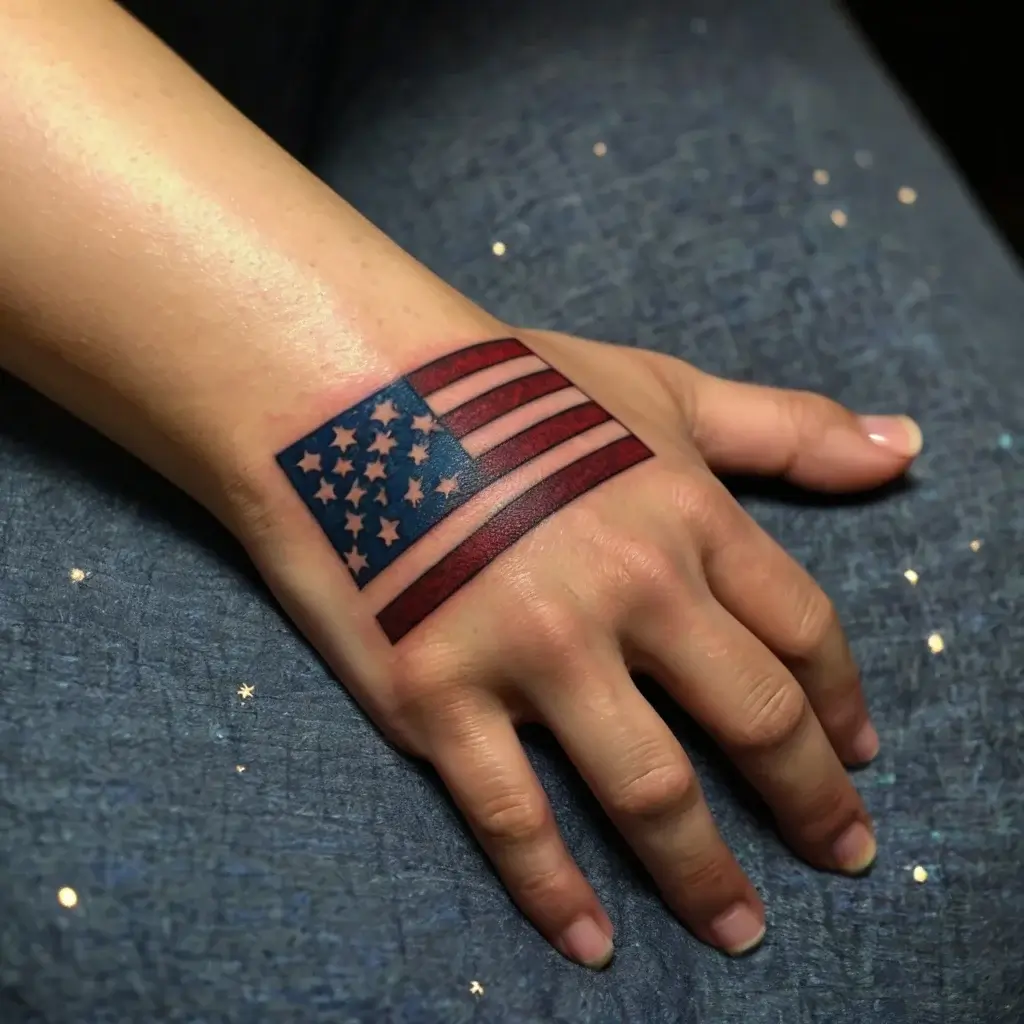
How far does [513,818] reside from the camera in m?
0.55

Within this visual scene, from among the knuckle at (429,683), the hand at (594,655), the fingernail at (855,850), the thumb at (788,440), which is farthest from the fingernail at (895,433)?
the knuckle at (429,683)

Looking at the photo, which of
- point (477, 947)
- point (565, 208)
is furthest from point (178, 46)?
point (477, 947)

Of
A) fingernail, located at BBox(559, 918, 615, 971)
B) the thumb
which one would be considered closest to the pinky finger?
fingernail, located at BBox(559, 918, 615, 971)

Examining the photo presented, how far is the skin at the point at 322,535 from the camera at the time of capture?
22.2 inches

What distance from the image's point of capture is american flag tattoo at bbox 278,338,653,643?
1.87 ft

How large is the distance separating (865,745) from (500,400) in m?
0.31

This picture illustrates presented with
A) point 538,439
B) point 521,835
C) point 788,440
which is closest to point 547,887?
point 521,835

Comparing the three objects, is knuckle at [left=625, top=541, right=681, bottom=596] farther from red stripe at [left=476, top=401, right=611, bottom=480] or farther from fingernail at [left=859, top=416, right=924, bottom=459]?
fingernail at [left=859, top=416, right=924, bottom=459]

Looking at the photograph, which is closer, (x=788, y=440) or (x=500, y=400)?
(x=500, y=400)

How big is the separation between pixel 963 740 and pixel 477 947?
0.34 m

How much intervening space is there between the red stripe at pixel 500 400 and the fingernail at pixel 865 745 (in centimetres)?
28

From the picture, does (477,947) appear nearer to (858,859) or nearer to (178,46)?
(858,859)

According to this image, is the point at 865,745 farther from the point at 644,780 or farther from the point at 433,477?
the point at 433,477

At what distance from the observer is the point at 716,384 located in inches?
28.9
